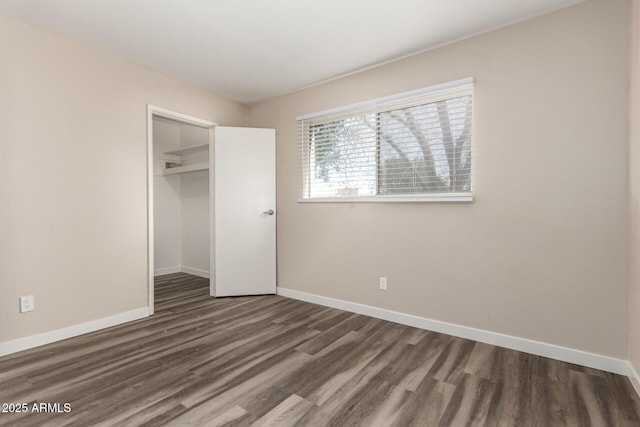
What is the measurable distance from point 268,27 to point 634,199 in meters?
2.66

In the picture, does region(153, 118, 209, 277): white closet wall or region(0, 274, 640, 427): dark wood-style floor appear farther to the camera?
region(153, 118, 209, 277): white closet wall

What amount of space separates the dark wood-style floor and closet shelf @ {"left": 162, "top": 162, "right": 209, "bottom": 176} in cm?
230

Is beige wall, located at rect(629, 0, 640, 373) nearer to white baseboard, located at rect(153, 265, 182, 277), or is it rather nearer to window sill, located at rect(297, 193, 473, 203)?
window sill, located at rect(297, 193, 473, 203)

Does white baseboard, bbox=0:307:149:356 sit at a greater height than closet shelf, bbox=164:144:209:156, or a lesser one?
lesser

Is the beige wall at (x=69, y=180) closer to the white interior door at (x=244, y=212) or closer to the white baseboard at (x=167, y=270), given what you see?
the white interior door at (x=244, y=212)

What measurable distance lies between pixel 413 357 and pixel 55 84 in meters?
3.43

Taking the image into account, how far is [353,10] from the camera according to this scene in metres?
2.15

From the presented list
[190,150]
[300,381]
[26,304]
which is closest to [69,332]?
[26,304]

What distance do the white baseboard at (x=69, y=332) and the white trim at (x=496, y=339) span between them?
185 centimetres

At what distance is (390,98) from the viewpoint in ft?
9.37

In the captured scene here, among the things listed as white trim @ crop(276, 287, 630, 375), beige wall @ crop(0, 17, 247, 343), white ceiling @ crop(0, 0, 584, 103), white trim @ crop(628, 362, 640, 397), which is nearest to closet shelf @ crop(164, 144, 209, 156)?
beige wall @ crop(0, 17, 247, 343)

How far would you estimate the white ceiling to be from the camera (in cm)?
210

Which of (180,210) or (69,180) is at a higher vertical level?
(69,180)

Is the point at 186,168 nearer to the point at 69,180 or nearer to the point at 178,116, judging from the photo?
the point at 178,116
